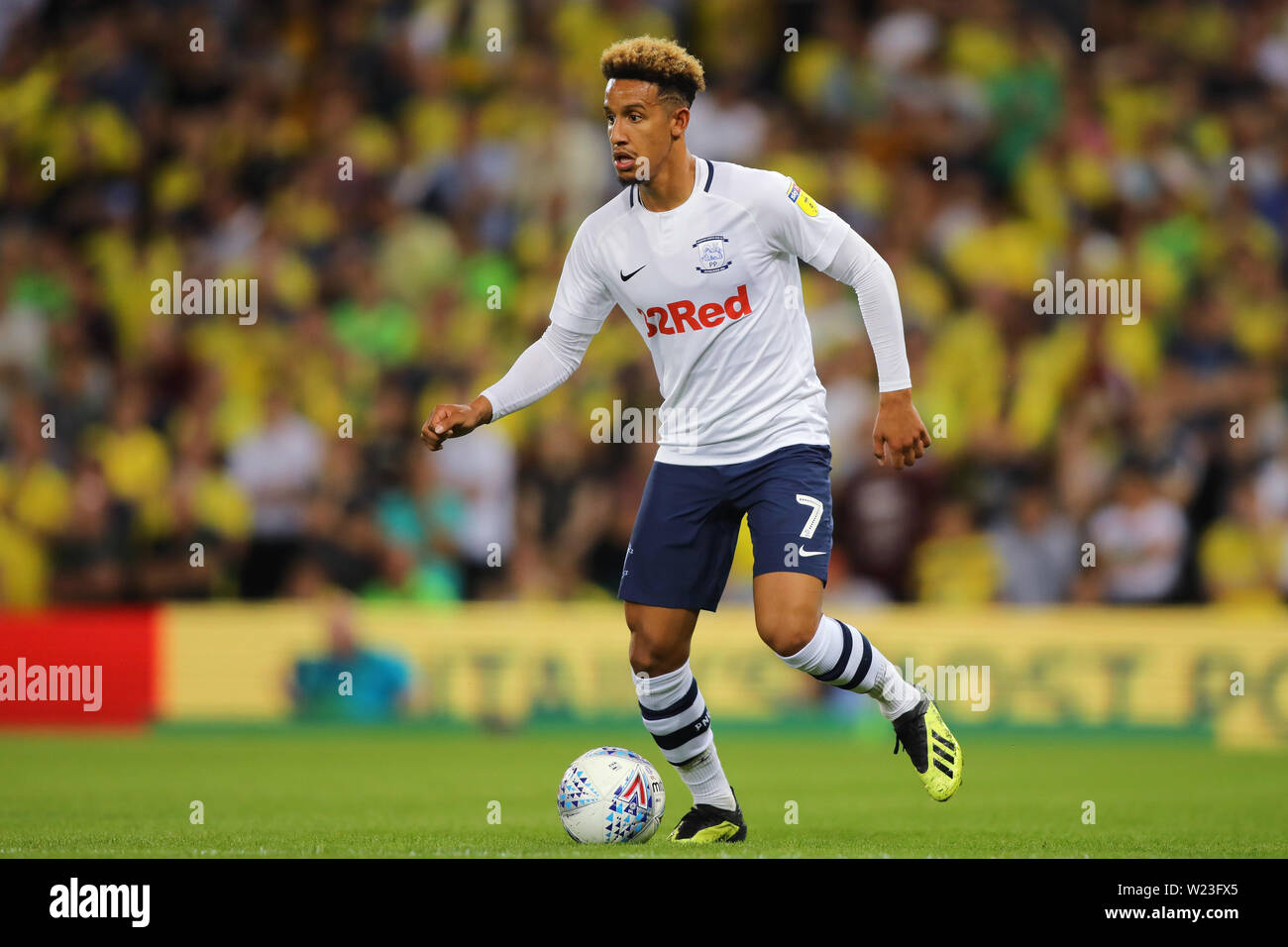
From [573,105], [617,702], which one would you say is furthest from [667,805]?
[573,105]

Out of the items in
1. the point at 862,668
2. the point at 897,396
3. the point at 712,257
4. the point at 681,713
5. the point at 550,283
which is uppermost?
the point at 550,283

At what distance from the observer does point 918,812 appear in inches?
342

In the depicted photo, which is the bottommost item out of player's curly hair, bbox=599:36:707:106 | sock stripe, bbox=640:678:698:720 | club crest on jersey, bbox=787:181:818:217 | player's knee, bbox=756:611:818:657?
sock stripe, bbox=640:678:698:720

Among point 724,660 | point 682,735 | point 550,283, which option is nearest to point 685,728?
point 682,735

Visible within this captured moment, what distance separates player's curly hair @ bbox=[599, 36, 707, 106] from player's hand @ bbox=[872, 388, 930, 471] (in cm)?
149

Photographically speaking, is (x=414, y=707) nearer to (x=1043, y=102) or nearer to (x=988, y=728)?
(x=988, y=728)

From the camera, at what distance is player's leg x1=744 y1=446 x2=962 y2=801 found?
6820mm

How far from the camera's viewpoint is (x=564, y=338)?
752 centimetres

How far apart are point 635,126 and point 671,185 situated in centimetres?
30

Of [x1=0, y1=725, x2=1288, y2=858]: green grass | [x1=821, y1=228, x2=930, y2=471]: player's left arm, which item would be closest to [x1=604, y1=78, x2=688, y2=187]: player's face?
[x1=821, y1=228, x2=930, y2=471]: player's left arm

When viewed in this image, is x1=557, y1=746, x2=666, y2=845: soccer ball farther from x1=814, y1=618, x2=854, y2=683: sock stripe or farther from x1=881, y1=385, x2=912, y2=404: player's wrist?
x1=881, y1=385, x2=912, y2=404: player's wrist

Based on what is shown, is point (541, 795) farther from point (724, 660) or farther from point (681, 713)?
point (724, 660)

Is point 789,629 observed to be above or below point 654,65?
below

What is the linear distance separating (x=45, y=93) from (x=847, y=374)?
27.8 ft
